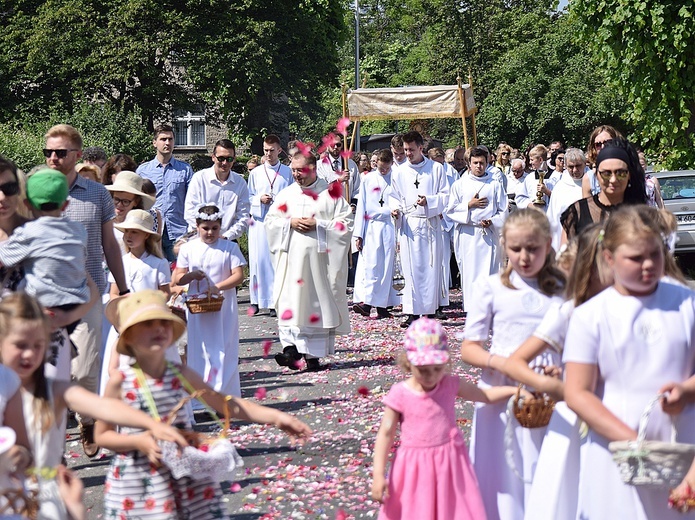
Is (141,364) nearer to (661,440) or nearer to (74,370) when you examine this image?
(661,440)

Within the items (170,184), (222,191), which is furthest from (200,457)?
(170,184)

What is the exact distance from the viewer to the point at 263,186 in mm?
16641

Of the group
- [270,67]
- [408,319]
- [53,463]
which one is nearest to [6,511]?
[53,463]

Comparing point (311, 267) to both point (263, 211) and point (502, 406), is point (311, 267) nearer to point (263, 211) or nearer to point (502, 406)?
point (263, 211)

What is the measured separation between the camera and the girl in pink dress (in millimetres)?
4957

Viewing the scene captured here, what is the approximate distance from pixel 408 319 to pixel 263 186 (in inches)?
116

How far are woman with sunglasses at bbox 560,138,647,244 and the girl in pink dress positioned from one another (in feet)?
6.54

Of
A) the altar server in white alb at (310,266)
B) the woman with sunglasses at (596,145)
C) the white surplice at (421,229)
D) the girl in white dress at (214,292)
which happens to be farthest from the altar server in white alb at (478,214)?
the woman with sunglasses at (596,145)

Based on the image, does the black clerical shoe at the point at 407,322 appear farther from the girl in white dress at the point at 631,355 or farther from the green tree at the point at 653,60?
the green tree at the point at 653,60

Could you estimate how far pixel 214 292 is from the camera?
30.2 ft

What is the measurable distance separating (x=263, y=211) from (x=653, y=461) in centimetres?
1301

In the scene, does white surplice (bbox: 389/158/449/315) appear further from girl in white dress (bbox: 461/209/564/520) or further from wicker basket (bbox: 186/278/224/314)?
girl in white dress (bbox: 461/209/564/520)

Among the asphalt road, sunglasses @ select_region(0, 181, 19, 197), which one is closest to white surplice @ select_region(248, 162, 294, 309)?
the asphalt road

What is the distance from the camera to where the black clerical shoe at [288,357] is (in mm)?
11594
